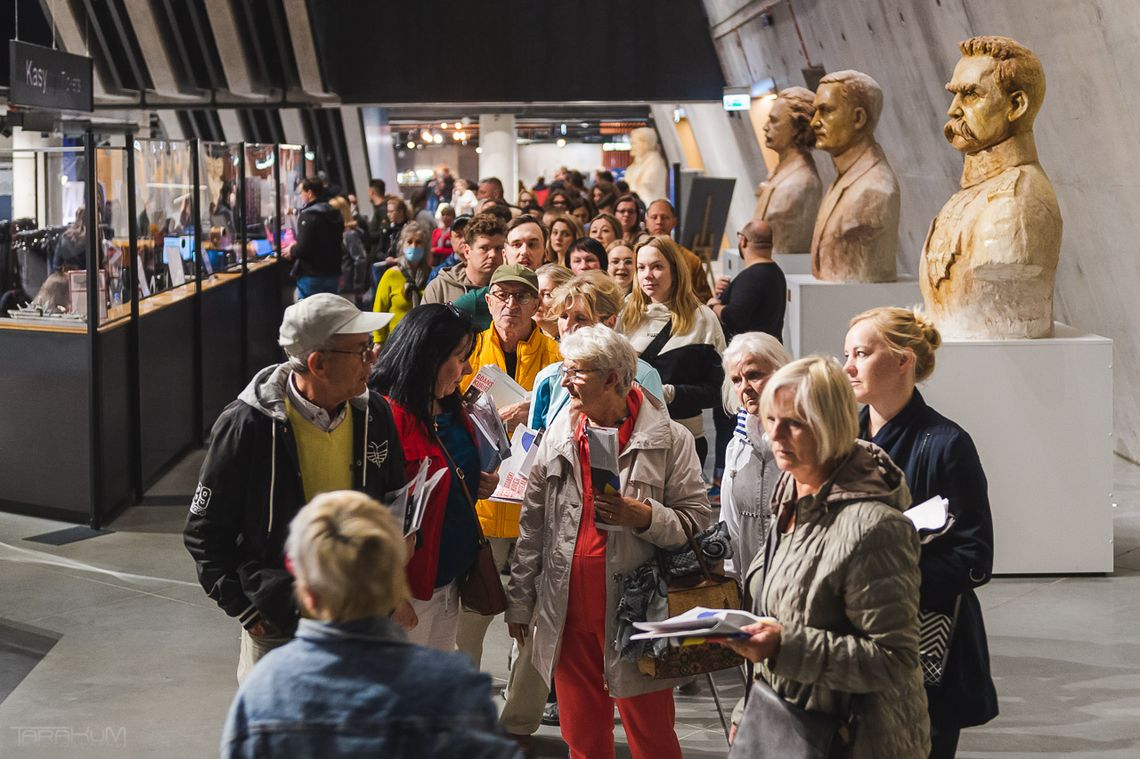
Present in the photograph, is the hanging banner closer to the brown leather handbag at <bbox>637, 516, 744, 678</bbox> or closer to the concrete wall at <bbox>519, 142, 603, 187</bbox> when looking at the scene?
the brown leather handbag at <bbox>637, 516, 744, 678</bbox>

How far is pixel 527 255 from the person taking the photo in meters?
6.28

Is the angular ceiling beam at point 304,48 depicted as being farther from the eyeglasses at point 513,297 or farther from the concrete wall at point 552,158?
the concrete wall at point 552,158

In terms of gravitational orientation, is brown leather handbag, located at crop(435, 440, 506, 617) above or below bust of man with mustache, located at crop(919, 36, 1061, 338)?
below

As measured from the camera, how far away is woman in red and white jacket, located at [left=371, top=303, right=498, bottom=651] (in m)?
3.52

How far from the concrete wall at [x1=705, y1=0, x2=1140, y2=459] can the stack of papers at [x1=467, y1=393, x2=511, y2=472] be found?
328 centimetres

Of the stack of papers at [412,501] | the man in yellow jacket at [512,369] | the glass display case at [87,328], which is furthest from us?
the glass display case at [87,328]

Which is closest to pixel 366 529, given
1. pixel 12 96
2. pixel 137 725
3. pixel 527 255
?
pixel 137 725

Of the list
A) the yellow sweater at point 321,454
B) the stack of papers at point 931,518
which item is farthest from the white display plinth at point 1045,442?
the yellow sweater at point 321,454

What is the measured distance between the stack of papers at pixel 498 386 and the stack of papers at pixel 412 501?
108 cm

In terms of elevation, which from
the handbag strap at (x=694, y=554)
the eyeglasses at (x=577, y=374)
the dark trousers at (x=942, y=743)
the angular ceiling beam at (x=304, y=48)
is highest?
the angular ceiling beam at (x=304, y=48)


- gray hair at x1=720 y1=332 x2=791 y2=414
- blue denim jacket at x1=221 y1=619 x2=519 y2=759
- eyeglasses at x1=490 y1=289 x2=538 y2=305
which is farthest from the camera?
eyeglasses at x1=490 y1=289 x2=538 y2=305

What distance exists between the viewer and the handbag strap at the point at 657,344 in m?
5.45

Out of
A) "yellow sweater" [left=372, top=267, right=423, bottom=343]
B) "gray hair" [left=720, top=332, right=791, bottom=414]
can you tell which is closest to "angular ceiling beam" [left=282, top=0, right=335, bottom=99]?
"yellow sweater" [left=372, top=267, right=423, bottom=343]

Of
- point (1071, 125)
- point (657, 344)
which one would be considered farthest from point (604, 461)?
point (1071, 125)
